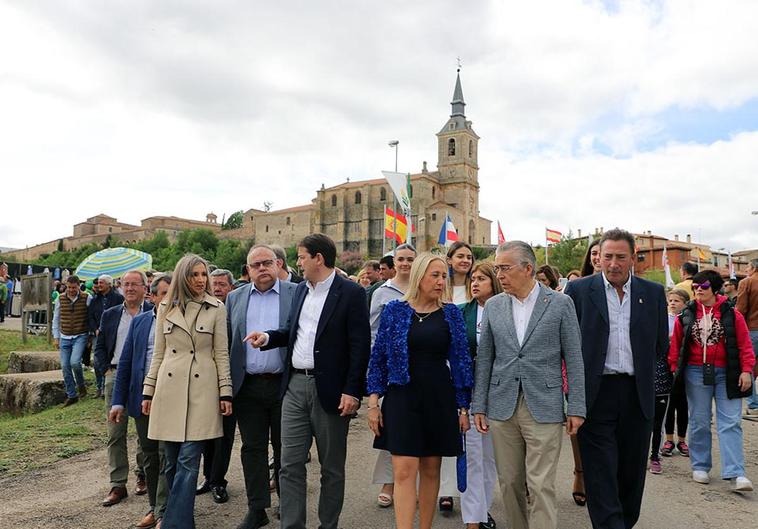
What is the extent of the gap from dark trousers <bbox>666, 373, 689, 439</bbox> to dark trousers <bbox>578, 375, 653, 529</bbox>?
3.39 metres

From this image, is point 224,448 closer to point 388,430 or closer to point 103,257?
point 388,430

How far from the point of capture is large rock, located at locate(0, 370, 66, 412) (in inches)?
369

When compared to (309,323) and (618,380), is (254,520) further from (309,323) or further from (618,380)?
(618,380)

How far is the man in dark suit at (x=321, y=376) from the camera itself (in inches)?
158

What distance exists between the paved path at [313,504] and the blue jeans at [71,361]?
3534mm

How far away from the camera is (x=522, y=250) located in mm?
3818

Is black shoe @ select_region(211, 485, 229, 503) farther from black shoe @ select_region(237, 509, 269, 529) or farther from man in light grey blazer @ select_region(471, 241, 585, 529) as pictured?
man in light grey blazer @ select_region(471, 241, 585, 529)

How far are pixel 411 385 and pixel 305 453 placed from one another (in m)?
1.06

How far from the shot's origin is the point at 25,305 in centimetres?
1548

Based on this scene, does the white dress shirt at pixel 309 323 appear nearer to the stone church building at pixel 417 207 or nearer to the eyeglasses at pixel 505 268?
the eyeglasses at pixel 505 268

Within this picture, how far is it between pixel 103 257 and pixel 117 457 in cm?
1058

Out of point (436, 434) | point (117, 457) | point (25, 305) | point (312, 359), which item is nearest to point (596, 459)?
point (436, 434)

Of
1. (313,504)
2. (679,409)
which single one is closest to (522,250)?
(313,504)

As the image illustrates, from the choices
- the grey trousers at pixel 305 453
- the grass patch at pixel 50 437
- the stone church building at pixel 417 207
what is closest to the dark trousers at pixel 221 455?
the grey trousers at pixel 305 453
